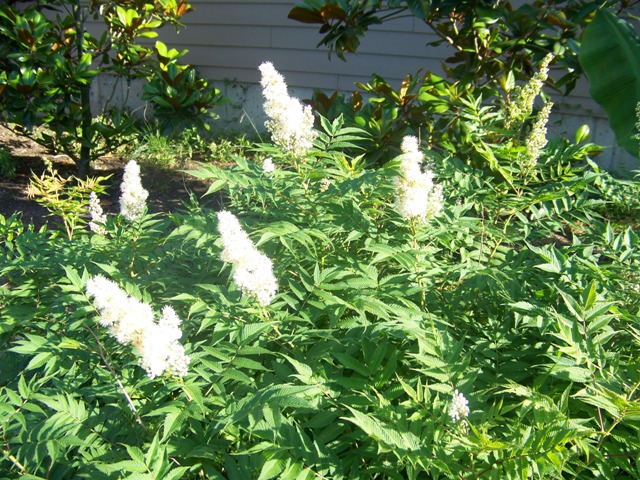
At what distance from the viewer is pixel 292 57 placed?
7914 mm

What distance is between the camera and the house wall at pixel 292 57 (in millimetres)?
6340

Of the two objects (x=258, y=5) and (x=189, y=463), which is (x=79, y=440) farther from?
(x=258, y=5)

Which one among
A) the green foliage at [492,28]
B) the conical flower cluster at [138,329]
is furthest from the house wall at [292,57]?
the conical flower cluster at [138,329]

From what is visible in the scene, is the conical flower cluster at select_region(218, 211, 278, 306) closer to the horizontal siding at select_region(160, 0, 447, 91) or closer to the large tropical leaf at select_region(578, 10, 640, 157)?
the large tropical leaf at select_region(578, 10, 640, 157)

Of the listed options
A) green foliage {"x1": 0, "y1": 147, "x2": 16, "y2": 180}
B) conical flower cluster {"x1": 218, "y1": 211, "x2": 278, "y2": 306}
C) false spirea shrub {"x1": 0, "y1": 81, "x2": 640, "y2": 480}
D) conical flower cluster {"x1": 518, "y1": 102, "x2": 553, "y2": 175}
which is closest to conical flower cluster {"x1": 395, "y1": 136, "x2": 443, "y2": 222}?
false spirea shrub {"x1": 0, "y1": 81, "x2": 640, "y2": 480}

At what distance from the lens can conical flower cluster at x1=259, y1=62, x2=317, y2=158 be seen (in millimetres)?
2623

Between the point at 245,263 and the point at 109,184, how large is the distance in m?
5.31

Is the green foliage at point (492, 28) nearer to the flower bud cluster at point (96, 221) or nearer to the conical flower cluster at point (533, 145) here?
the conical flower cluster at point (533, 145)

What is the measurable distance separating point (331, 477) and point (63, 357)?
3.61 feet

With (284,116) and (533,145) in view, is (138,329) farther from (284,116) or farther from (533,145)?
(533,145)

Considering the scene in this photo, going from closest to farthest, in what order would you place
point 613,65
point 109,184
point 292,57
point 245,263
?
point 245,263 < point 613,65 < point 109,184 < point 292,57

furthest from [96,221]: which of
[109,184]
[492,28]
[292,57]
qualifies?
[292,57]

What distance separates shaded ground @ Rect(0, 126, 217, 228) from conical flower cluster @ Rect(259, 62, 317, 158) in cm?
275

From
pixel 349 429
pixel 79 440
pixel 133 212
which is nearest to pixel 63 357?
pixel 79 440
